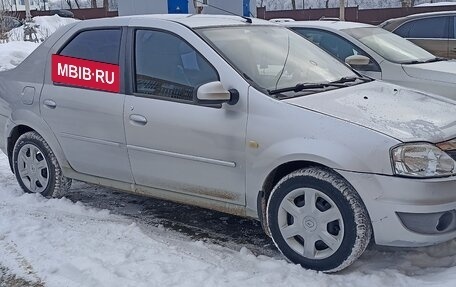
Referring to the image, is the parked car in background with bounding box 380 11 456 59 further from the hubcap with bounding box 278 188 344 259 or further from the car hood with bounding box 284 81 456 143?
the hubcap with bounding box 278 188 344 259

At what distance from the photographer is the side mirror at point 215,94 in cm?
372

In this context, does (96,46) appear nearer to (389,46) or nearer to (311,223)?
(311,223)

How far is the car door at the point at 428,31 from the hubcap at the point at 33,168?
7097mm

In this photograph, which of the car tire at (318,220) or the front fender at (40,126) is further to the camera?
the front fender at (40,126)

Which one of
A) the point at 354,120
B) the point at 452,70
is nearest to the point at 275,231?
the point at 354,120

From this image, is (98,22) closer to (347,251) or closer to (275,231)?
(275,231)

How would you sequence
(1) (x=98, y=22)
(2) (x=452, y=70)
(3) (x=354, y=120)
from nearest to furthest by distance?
(3) (x=354, y=120) < (1) (x=98, y=22) < (2) (x=452, y=70)

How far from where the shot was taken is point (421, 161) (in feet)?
10.8

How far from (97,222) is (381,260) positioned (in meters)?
2.21

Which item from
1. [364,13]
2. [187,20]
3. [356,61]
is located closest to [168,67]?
[187,20]

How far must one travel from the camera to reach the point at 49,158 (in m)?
5.03

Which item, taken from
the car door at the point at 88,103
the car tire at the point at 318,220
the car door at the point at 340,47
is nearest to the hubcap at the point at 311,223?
the car tire at the point at 318,220

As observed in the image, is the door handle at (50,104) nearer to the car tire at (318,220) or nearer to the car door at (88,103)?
the car door at (88,103)

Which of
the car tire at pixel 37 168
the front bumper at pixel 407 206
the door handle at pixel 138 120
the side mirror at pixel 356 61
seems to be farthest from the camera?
the side mirror at pixel 356 61
